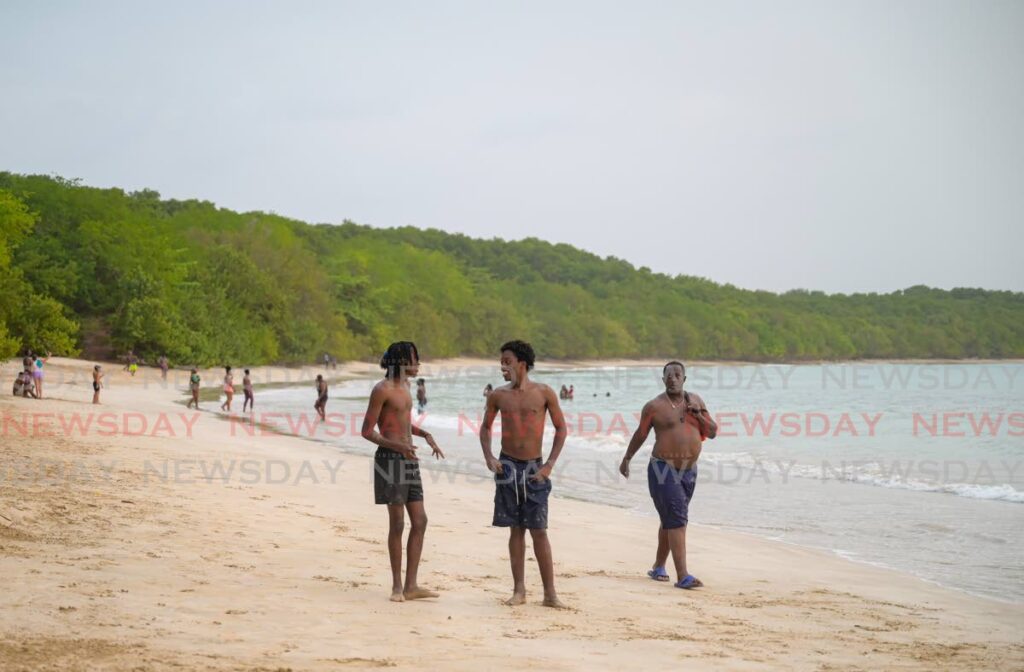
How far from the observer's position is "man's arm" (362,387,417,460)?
6.85 meters

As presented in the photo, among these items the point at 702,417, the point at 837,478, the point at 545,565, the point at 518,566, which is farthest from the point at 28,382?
the point at 545,565

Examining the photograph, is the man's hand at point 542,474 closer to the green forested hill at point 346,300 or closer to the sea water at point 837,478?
the sea water at point 837,478

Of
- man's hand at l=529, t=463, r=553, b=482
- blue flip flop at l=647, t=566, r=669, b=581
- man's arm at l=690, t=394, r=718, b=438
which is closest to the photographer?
man's hand at l=529, t=463, r=553, b=482

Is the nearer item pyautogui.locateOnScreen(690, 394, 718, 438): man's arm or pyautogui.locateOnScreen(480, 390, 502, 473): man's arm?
pyautogui.locateOnScreen(480, 390, 502, 473): man's arm

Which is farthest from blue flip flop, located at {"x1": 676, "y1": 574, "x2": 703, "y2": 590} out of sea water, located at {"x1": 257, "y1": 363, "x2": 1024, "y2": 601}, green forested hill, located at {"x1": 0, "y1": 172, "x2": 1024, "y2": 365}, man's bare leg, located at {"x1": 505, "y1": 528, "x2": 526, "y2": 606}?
green forested hill, located at {"x1": 0, "y1": 172, "x2": 1024, "y2": 365}

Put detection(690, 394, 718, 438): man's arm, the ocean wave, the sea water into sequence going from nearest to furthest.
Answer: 1. detection(690, 394, 718, 438): man's arm
2. the sea water
3. the ocean wave

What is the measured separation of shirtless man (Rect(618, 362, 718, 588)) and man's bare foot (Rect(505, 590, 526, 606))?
1419 millimetres

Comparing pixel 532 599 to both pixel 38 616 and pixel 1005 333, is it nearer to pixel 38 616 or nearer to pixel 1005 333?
pixel 38 616

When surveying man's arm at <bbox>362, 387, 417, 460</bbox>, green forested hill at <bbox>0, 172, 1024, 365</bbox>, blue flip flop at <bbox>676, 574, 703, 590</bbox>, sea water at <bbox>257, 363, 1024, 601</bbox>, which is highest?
green forested hill at <bbox>0, 172, 1024, 365</bbox>

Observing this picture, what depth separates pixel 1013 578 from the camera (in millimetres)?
10008

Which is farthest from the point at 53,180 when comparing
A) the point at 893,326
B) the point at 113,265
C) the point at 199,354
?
the point at 893,326

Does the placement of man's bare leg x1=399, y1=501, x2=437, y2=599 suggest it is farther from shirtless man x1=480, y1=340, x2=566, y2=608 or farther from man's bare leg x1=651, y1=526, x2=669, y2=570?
man's bare leg x1=651, y1=526, x2=669, y2=570

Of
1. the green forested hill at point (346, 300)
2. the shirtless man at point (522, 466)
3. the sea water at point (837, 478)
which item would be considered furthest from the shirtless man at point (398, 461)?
the green forested hill at point (346, 300)

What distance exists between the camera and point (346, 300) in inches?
3679
